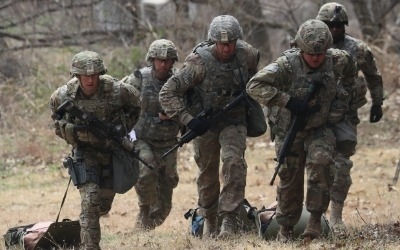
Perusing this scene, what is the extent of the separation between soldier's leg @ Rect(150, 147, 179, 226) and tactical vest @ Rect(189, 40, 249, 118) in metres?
1.81

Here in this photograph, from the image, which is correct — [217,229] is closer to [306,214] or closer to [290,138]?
[306,214]

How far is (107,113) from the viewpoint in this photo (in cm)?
796

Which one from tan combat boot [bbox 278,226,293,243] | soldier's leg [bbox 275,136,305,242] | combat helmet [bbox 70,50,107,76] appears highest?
combat helmet [bbox 70,50,107,76]

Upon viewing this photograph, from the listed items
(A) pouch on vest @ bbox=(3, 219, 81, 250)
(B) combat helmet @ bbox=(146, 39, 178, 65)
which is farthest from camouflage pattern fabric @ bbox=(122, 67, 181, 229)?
(A) pouch on vest @ bbox=(3, 219, 81, 250)

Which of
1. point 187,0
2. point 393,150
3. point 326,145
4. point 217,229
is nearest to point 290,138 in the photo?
point 326,145

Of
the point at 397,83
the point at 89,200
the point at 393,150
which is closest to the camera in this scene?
the point at 89,200

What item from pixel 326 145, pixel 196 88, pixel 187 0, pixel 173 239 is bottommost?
pixel 173 239

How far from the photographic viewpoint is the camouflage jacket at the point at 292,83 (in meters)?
7.64

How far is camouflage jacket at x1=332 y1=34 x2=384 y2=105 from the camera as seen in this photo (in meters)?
9.34

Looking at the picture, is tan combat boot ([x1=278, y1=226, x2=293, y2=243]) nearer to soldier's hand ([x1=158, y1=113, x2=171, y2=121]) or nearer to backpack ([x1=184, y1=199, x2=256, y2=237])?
backpack ([x1=184, y1=199, x2=256, y2=237])

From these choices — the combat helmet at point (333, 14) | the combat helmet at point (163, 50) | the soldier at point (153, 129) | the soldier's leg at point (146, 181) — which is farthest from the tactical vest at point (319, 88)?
the soldier's leg at point (146, 181)

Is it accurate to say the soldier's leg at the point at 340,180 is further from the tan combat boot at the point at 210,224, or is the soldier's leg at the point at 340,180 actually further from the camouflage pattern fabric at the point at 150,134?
the camouflage pattern fabric at the point at 150,134

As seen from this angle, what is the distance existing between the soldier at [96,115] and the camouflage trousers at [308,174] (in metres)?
1.41

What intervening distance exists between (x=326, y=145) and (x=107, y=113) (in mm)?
1900
